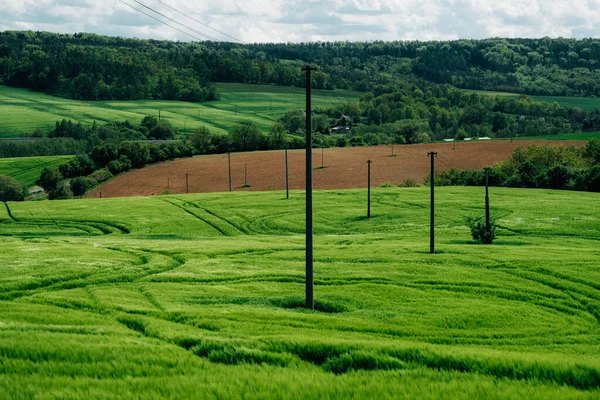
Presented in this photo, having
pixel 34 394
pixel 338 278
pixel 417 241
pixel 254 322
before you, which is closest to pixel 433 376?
pixel 34 394

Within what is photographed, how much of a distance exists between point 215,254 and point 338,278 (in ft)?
48.6

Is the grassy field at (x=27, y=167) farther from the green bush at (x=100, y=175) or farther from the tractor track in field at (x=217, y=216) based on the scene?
the tractor track in field at (x=217, y=216)

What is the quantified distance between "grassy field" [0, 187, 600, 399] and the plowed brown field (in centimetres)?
4851

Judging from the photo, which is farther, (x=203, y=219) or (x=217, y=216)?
(x=217, y=216)

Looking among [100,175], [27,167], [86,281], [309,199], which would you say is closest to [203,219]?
[86,281]

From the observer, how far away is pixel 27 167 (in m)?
156

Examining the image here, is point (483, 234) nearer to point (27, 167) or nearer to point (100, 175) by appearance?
point (100, 175)

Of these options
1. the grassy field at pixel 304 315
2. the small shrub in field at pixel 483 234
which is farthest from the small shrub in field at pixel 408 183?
the small shrub in field at pixel 483 234

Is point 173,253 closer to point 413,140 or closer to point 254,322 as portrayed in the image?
point 254,322

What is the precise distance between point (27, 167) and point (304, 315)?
141m

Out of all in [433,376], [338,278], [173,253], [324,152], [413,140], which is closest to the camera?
[433,376]

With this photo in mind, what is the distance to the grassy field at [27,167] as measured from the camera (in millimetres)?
147125

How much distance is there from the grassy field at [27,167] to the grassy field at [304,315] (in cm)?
7113

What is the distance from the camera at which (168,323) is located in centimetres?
2475
